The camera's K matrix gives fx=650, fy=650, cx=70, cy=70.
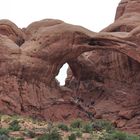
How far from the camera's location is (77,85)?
134 feet

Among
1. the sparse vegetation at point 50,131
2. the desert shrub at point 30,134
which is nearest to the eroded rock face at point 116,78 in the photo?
the sparse vegetation at point 50,131

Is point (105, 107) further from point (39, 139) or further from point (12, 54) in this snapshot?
point (39, 139)

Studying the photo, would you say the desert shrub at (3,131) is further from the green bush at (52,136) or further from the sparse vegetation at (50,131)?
the green bush at (52,136)

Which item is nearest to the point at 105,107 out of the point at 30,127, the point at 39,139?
the point at 30,127

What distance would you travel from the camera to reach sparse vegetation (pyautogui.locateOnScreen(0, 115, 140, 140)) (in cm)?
2652

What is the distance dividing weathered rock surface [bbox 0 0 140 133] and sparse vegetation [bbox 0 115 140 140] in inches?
163

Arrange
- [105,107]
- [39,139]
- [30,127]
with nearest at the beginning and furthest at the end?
1. [39,139]
2. [30,127]
3. [105,107]

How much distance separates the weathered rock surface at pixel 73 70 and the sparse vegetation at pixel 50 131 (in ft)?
13.6

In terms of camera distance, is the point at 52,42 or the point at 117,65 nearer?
the point at 52,42

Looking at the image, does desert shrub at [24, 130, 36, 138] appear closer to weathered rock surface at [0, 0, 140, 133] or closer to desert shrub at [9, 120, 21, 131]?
desert shrub at [9, 120, 21, 131]

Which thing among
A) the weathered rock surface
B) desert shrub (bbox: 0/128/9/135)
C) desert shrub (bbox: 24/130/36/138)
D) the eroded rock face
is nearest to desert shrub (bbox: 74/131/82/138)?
desert shrub (bbox: 24/130/36/138)

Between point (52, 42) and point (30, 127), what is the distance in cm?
816

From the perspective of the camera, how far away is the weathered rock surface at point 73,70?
3566 centimetres

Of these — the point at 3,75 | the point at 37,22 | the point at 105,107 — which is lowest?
the point at 105,107
